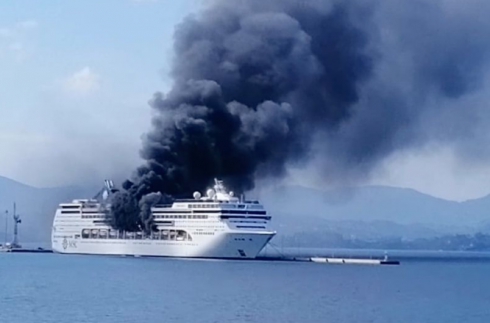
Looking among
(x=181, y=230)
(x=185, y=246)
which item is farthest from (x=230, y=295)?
(x=181, y=230)

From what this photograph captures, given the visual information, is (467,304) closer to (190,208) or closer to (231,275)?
(231,275)

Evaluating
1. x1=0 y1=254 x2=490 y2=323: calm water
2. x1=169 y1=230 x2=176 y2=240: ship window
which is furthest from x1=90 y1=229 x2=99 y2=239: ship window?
x1=0 y1=254 x2=490 y2=323: calm water

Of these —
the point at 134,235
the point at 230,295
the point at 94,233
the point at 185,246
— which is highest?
the point at 94,233

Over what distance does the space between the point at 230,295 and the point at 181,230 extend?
47.6 m

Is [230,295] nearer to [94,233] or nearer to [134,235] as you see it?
[134,235]

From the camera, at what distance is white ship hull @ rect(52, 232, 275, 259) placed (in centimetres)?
10094

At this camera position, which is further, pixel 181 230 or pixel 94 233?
pixel 94 233

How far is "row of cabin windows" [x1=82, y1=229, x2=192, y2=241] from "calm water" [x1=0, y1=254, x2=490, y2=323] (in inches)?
573

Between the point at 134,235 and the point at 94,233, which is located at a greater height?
the point at 94,233

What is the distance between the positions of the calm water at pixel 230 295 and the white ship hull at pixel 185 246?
7.39 meters

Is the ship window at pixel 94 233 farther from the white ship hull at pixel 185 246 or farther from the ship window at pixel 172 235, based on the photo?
the ship window at pixel 172 235

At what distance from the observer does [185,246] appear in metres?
106

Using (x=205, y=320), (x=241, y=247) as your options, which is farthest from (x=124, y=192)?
(x=205, y=320)

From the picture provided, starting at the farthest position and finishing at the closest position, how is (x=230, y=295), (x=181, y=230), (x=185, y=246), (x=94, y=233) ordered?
(x=94, y=233)
(x=181, y=230)
(x=185, y=246)
(x=230, y=295)
